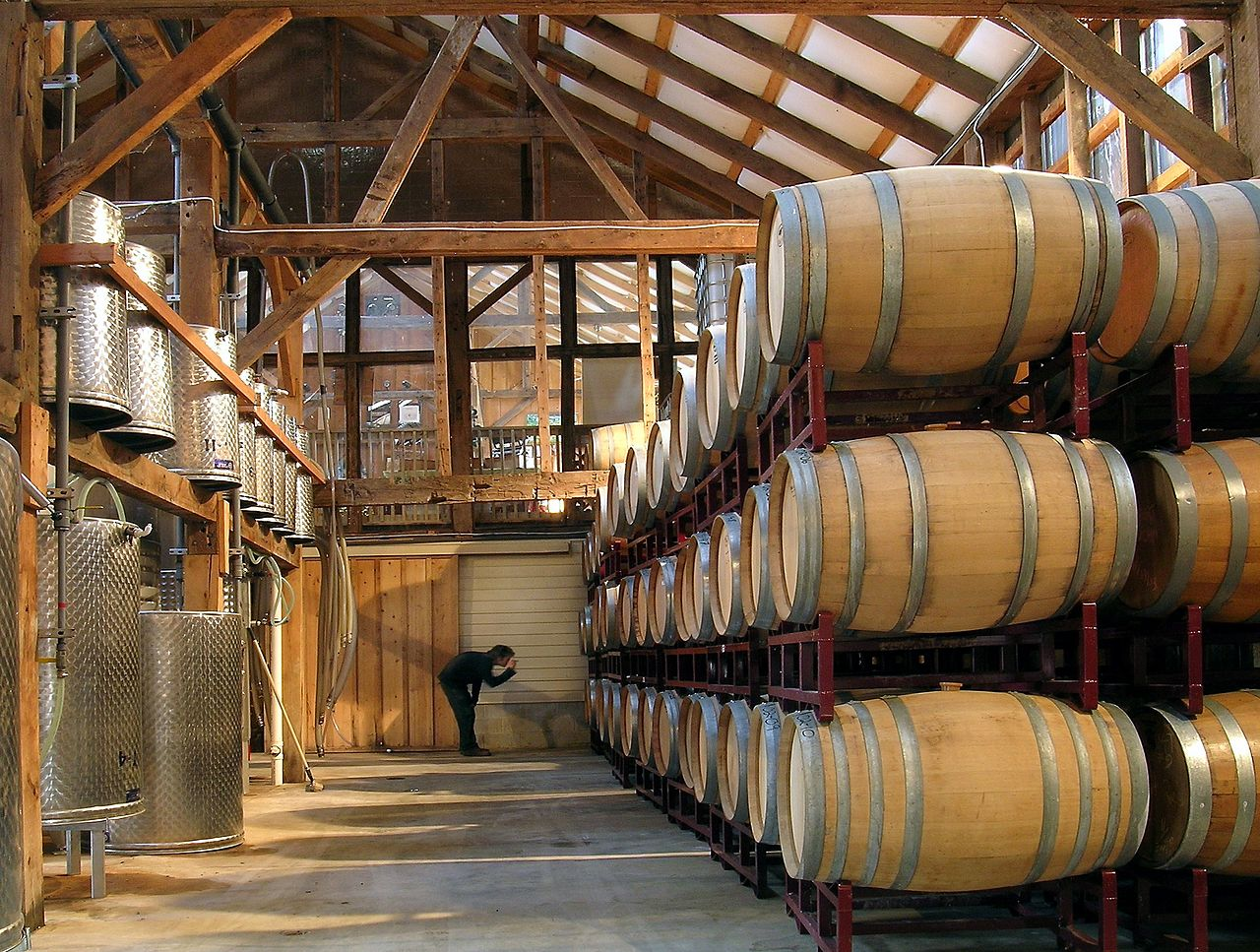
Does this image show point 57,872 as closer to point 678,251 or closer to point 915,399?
point 915,399

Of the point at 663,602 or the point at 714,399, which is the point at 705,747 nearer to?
the point at 663,602

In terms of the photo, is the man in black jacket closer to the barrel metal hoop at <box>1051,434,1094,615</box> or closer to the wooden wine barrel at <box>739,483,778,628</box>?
the wooden wine barrel at <box>739,483,778,628</box>

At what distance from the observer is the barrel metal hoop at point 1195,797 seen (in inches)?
197

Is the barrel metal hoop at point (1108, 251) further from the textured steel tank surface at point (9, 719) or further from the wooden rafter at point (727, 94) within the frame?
the wooden rafter at point (727, 94)

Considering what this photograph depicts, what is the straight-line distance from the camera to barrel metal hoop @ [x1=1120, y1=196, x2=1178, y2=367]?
5.41 metres

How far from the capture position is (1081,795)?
4695 mm

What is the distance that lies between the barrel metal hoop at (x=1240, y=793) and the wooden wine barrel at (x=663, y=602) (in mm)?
3827

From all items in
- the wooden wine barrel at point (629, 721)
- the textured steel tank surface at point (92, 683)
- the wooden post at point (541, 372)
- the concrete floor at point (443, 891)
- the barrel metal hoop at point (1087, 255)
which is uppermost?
the wooden post at point (541, 372)

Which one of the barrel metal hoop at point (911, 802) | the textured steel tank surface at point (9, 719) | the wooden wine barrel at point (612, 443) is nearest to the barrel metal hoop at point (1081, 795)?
the barrel metal hoop at point (911, 802)

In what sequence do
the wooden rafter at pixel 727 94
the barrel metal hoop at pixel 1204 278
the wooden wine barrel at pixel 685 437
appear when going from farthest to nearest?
the wooden rafter at pixel 727 94 < the wooden wine barrel at pixel 685 437 < the barrel metal hoop at pixel 1204 278

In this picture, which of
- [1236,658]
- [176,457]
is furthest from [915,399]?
[176,457]

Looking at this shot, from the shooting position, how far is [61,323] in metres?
6.59

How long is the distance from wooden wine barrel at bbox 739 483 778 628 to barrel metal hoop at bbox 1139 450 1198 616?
1.57 meters

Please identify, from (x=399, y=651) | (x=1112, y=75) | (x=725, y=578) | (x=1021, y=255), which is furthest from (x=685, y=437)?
(x=399, y=651)
